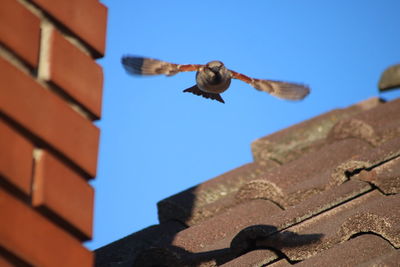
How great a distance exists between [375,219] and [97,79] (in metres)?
1.15

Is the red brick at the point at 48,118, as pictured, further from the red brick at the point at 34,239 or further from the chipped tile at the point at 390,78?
the chipped tile at the point at 390,78

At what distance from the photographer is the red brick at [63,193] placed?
4.48ft

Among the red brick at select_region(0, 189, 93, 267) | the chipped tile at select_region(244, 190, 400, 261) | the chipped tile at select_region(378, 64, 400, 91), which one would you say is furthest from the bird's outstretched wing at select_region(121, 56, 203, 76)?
the red brick at select_region(0, 189, 93, 267)

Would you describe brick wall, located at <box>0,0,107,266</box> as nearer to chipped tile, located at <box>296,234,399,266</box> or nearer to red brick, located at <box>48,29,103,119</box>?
red brick, located at <box>48,29,103,119</box>

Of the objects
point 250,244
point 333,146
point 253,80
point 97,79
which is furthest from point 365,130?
point 97,79

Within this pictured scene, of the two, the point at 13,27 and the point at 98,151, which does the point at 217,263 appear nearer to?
the point at 98,151

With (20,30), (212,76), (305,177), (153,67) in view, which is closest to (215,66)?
(212,76)

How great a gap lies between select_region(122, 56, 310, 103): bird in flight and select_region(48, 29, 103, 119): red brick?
194 cm

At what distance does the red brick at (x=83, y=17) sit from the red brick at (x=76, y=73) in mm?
34

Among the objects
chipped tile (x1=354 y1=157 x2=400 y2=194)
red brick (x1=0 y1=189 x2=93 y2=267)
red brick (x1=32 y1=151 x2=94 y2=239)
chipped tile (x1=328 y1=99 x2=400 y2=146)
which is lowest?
red brick (x1=0 y1=189 x2=93 y2=267)

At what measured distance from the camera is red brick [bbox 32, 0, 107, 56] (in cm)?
153

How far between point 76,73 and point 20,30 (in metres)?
0.15

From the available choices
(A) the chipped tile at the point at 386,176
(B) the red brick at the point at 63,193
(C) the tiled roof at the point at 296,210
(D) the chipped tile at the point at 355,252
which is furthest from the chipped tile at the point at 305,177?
(B) the red brick at the point at 63,193

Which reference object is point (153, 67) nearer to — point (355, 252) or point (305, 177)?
point (305, 177)
